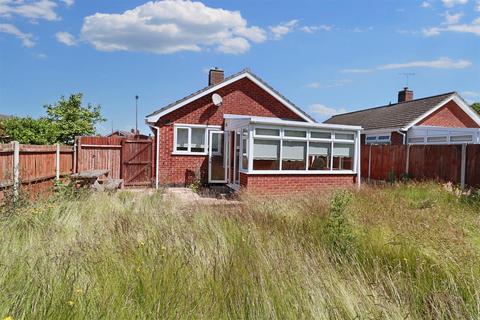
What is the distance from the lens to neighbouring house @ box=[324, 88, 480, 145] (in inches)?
786

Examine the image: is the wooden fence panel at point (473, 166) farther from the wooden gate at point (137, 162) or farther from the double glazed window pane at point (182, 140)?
the wooden gate at point (137, 162)

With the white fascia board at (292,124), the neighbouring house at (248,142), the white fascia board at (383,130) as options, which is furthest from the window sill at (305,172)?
the white fascia board at (383,130)

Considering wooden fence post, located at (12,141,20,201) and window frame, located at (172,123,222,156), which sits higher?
window frame, located at (172,123,222,156)

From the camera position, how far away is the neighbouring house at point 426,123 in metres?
20.0

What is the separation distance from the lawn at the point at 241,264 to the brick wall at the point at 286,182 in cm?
560

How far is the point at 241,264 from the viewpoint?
4.04 m

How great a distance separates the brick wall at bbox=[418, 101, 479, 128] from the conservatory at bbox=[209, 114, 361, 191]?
34.2 feet

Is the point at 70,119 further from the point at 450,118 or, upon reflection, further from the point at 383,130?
the point at 450,118

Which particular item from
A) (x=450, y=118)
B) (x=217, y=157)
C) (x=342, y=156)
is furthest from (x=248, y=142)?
(x=450, y=118)

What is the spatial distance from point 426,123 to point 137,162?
54.0 feet

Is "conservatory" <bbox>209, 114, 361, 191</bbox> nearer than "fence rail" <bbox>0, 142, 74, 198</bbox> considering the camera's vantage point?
No

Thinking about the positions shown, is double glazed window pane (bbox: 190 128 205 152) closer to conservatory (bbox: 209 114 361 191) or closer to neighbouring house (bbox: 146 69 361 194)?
neighbouring house (bbox: 146 69 361 194)

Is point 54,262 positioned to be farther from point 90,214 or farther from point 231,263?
point 90,214

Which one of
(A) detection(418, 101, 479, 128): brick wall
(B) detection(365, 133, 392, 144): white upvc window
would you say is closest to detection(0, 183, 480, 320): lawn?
(B) detection(365, 133, 392, 144): white upvc window
